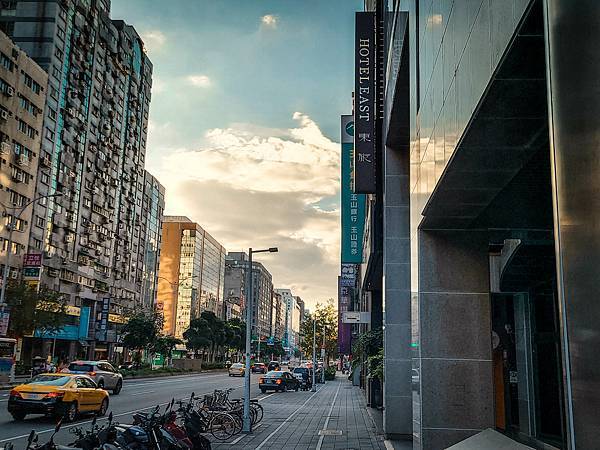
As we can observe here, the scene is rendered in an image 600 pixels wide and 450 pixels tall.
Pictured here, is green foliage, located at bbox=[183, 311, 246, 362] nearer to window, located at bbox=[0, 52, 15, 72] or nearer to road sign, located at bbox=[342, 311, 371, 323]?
window, located at bbox=[0, 52, 15, 72]

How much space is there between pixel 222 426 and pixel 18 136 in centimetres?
4958

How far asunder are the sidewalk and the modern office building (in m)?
1.60

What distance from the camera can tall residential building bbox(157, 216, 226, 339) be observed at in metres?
133

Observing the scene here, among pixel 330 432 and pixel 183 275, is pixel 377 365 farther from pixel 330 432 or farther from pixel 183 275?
pixel 183 275

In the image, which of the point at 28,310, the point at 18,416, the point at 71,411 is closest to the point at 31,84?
the point at 28,310

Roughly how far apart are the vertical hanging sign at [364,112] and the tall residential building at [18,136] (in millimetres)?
41968

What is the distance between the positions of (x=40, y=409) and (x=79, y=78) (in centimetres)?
5876

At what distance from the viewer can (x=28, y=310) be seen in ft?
143

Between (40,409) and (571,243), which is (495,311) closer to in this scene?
(571,243)

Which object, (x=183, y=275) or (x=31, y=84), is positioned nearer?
(x=31, y=84)

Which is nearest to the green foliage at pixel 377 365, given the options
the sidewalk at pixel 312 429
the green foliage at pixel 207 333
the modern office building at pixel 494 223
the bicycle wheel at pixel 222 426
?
the sidewalk at pixel 312 429

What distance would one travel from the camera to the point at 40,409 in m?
17.0

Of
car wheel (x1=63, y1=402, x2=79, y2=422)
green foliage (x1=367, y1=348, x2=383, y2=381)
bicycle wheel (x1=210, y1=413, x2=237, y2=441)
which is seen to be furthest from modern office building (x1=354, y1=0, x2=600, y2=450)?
car wheel (x1=63, y1=402, x2=79, y2=422)

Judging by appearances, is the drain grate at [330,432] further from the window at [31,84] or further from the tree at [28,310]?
the window at [31,84]
